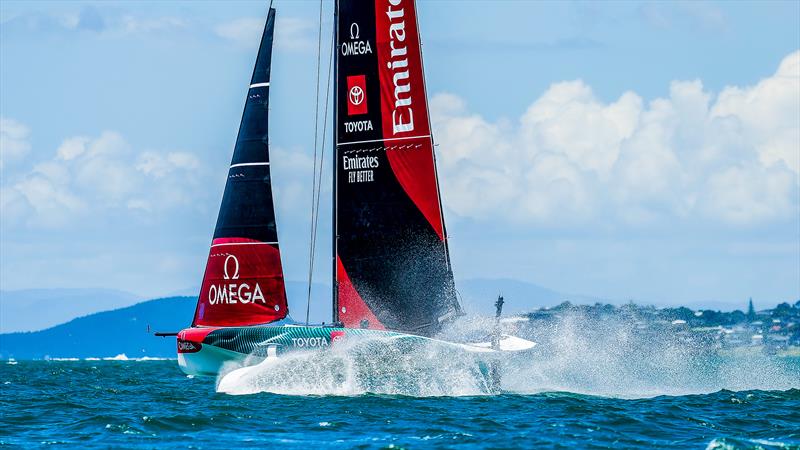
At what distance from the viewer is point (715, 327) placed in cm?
18912

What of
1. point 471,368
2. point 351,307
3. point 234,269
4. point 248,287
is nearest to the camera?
point 471,368

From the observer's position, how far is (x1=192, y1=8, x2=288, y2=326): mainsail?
46.6 m

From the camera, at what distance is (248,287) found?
46.6 m

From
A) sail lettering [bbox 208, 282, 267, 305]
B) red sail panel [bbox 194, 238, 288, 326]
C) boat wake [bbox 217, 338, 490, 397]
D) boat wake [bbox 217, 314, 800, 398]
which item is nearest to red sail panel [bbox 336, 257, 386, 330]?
red sail panel [bbox 194, 238, 288, 326]

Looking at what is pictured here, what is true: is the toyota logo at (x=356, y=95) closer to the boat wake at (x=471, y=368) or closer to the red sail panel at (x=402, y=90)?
the red sail panel at (x=402, y=90)

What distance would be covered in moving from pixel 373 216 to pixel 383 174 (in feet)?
4.25

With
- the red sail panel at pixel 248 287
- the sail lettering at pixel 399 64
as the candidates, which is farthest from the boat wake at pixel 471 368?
the sail lettering at pixel 399 64

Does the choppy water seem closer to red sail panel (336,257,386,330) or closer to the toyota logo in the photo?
red sail panel (336,257,386,330)

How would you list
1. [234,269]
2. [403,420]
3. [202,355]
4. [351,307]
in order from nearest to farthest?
[403,420], [202,355], [351,307], [234,269]

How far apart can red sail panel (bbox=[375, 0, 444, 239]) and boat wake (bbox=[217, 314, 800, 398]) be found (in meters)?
4.97

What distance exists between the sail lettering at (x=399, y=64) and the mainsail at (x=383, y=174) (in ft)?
0.10

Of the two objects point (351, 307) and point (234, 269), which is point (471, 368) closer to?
point (351, 307)

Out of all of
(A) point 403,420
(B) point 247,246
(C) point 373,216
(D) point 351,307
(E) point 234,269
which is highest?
(C) point 373,216

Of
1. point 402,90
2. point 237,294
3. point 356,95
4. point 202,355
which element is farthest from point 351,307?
point 402,90
